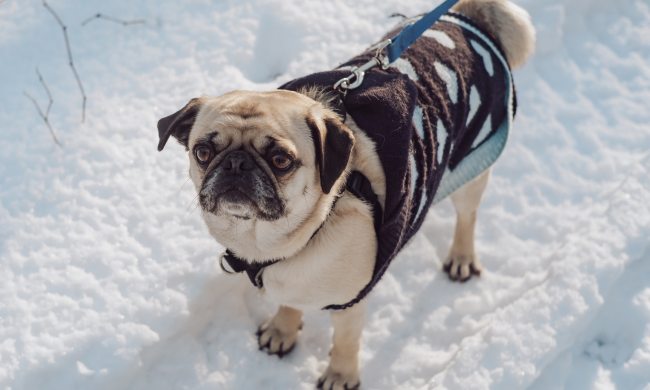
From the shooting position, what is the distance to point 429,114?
2.84 m

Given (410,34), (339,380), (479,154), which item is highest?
(410,34)

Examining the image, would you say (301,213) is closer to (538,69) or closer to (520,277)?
(520,277)

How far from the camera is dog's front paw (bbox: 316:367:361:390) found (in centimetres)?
329

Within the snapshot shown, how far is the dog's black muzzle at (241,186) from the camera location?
7.93ft

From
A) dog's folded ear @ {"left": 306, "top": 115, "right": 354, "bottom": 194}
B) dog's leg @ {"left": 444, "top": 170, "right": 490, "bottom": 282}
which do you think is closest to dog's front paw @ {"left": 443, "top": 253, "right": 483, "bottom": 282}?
dog's leg @ {"left": 444, "top": 170, "right": 490, "bottom": 282}

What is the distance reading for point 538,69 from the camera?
15.3 ft

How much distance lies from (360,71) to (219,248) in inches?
52.2

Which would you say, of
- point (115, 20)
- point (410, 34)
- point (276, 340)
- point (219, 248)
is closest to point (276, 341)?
point (276, 340)

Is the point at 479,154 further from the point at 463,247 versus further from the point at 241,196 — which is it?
the point at 241,196

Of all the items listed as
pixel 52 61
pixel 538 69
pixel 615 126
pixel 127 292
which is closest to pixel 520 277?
pixel 615 126

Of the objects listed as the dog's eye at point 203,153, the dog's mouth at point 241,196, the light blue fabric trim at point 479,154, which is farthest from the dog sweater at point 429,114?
the dog's eye at point 203,153

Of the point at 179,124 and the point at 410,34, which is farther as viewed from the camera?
the point at 410,34

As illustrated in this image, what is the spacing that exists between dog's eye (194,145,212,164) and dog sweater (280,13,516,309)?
1.68 feet

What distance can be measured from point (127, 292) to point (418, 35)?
183 centimetres
